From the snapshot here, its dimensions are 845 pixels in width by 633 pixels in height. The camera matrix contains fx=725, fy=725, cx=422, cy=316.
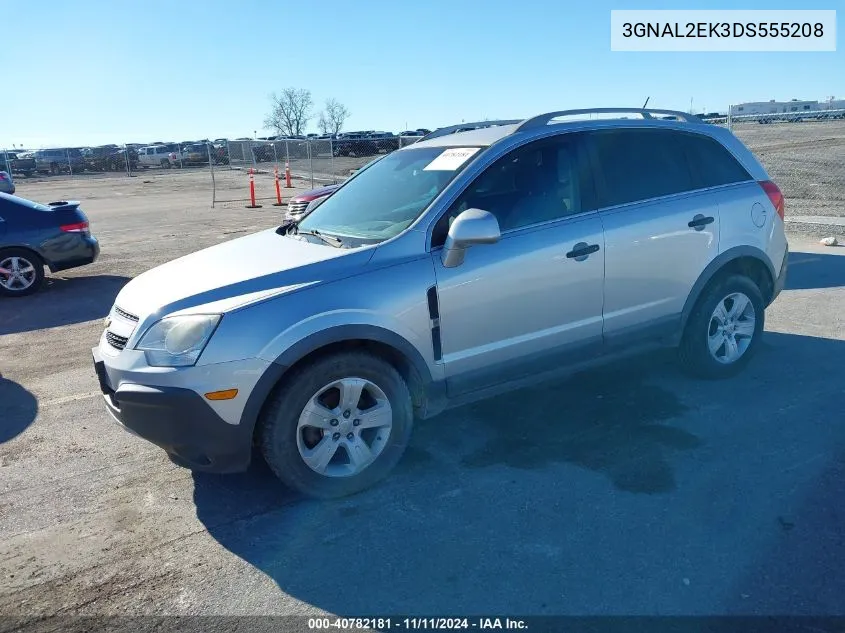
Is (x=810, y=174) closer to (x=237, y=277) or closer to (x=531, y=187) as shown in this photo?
(x=531, y=187)

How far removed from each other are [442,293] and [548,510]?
1.24 meters

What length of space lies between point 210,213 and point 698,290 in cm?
1629

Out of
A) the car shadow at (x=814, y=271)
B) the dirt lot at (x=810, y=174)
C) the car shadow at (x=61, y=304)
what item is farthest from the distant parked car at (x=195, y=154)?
the car shadow at (x=814, y=271)

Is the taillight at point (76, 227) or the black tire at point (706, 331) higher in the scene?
the taillight at point (76, 227)

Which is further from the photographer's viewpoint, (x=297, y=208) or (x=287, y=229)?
(x=297, y=208)

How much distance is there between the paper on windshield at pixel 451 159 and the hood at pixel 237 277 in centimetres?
87

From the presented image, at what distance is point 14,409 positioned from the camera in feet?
17.5

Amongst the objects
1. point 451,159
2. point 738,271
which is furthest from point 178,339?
point 738,271

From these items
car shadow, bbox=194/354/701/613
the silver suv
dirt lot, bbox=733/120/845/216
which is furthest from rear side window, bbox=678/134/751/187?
dirt lot, bbox=733/120/845/216

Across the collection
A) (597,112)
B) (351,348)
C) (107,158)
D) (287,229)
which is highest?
(107,158)

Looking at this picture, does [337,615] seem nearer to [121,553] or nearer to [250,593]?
[250,593]

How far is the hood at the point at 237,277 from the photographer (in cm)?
360

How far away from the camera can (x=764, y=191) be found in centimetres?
530

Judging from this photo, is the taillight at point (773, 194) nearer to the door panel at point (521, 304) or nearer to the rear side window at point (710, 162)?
the rear side window at point (710, 162)
